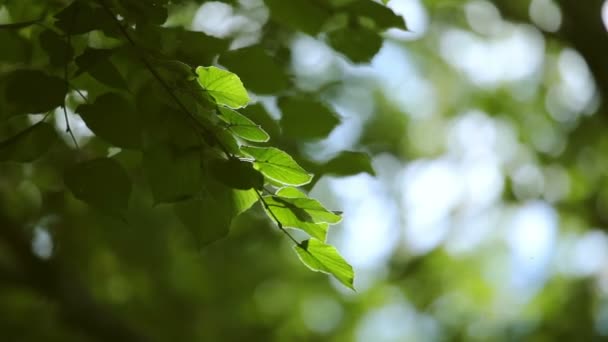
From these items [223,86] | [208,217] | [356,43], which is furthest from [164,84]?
[356,43]

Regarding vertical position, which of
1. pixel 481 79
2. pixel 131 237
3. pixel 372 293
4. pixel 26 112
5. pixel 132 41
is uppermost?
pixel 132 41

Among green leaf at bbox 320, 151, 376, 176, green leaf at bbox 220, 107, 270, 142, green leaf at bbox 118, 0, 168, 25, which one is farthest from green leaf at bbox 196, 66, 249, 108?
green leaf at bbox 320, 151, 376, 176

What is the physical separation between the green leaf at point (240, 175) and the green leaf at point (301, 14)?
0.37 metres

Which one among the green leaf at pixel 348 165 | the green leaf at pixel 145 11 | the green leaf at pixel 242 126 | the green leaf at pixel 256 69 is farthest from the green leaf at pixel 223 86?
the green leaf at pixel 348 165

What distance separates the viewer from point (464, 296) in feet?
15.0

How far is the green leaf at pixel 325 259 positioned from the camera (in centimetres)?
96

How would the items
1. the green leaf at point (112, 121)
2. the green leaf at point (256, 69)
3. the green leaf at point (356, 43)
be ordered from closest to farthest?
the green leaf at point (112, 121) → the green leaf at point (256, 69) → the green leaf at point (356, 43)

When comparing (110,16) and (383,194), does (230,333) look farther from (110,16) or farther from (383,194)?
(110,16)

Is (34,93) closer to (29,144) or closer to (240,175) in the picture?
(29,144)

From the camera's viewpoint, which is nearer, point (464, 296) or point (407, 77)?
point (464, 296)

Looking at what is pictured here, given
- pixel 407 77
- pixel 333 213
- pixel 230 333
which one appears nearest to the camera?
pixel 333 213

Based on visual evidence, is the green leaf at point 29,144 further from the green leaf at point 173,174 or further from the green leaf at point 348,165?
the green leaf at point 348,165

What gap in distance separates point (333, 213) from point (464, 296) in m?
3.84

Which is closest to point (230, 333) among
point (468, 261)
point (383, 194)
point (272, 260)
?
point (272, 260)
